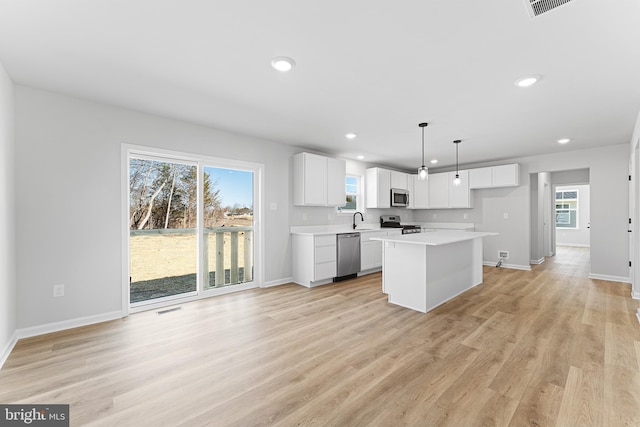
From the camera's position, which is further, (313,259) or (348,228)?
(348,228)

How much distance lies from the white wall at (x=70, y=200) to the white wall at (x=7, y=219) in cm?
10

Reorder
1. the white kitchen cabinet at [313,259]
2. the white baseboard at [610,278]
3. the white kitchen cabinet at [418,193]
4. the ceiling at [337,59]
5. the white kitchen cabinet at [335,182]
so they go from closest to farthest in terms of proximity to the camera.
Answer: the ceiling at [337,59]
the white kitchen cabinet at [313,259]
the white baseboard at [610,278]
the white kitchen cabinet at [335,182]
the white kitchen cabinet at [418,193]

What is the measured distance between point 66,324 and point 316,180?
372cm

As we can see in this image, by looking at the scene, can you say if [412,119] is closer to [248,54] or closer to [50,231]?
[248,54]

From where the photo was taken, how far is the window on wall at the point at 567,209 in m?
9.67

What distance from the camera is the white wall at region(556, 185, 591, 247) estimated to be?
9359mm

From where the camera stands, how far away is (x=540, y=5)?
1616mm

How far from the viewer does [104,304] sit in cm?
309

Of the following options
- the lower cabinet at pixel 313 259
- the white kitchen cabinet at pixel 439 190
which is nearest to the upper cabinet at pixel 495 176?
the white kitchen cabinet at pixel 439 190

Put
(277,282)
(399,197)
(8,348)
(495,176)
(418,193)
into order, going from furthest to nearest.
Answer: (418,193), (399,197), (495,176), (277,282), (8,348)

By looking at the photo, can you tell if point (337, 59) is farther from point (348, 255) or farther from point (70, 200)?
point (348, 255)

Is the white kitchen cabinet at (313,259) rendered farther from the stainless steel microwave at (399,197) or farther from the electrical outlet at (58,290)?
Result: the electrical outlet at (58,290)

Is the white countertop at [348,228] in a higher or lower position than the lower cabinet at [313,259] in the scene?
higher

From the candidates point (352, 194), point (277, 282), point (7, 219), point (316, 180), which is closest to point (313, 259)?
point (277, 282)
